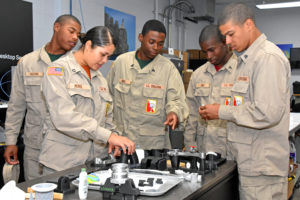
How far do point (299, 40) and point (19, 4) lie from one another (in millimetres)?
8494

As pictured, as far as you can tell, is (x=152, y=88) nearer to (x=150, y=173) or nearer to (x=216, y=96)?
(x=216, y=96)

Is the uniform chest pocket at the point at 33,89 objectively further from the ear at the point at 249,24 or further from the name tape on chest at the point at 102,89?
the ear at the point at 249,24

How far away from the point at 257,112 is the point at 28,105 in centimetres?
174

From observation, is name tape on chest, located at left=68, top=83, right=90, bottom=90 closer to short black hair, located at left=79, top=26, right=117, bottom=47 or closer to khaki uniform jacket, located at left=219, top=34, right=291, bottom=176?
short black hair, located at left=79, top=26, right=117, bottom=47

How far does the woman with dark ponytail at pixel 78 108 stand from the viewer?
Result: 5.81ft

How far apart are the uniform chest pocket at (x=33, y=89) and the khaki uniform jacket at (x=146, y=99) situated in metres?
0.60

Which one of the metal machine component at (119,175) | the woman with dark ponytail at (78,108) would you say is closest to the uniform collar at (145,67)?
the woman with dark ponytail at (78,108)

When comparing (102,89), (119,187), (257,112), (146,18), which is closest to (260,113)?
(257,112)

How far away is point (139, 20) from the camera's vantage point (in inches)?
259

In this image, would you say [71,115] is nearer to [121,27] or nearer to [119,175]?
[119,175]

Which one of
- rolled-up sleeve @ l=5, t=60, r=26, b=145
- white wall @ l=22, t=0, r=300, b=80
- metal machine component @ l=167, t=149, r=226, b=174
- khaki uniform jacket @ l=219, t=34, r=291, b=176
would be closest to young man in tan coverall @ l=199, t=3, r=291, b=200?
khaki uniform jacket @ l=219, t=34, r=291, b=176

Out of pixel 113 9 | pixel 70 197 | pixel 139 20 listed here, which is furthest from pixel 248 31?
pixel 139 20

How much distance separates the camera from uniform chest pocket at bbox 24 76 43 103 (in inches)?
101

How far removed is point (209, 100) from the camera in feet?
8.98
